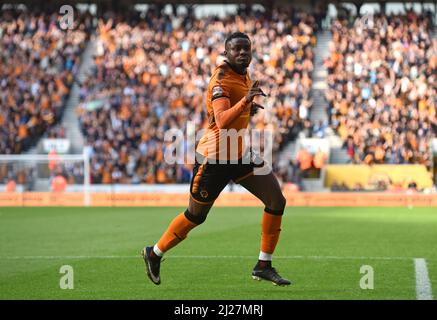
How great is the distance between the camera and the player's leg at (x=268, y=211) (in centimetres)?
973

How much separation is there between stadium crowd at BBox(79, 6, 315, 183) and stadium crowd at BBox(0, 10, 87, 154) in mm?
1114

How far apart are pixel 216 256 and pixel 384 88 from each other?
2158cm

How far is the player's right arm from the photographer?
9.07m

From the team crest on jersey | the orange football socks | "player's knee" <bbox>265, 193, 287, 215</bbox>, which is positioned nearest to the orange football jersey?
the team crest on jersey

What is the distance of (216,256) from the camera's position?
13.1 metres

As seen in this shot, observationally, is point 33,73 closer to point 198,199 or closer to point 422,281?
point 198,199

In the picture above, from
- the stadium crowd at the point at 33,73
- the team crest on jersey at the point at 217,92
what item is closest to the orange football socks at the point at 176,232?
the team crest on jersey at the point at 217,92

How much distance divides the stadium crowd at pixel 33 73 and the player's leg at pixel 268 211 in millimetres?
25768

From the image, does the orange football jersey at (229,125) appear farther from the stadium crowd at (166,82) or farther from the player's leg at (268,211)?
→ the stadium crowd at (166,82)

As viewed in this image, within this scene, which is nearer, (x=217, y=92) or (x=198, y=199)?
(x=217, y=92)

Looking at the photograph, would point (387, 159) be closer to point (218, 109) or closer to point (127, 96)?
point (127, 96)

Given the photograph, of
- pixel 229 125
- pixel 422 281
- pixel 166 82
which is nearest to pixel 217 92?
pixel 229 125
